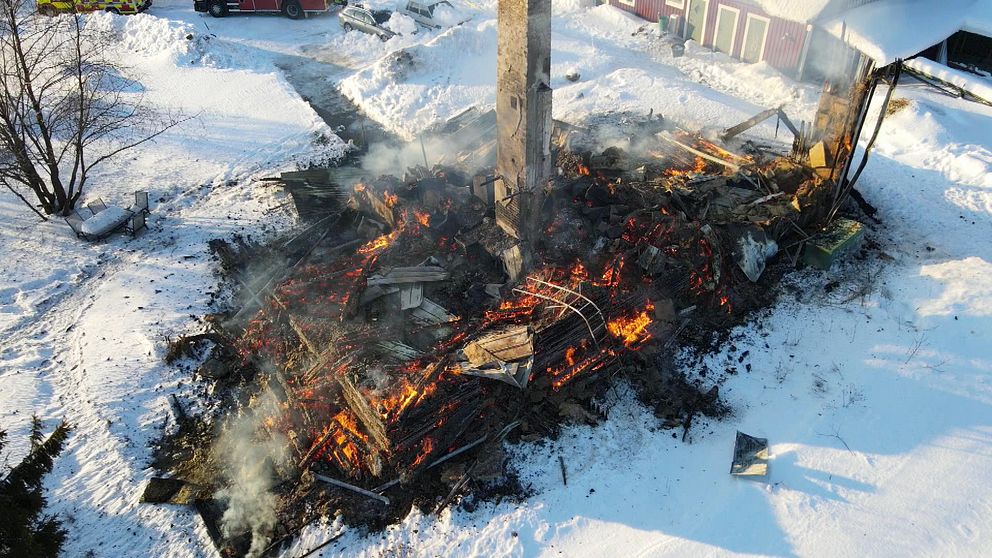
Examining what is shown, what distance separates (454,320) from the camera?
9891mm

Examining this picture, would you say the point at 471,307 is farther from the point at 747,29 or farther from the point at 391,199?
the point at 747,29

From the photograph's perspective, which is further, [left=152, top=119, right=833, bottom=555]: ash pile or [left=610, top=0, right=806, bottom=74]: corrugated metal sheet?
[left=610, top=0, right=806, bottom=74]: corrugated metal sheet

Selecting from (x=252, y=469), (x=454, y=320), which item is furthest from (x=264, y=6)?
(x=252, y=469)

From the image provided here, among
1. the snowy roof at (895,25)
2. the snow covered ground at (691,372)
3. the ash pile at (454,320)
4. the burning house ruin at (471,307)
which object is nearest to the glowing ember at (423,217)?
the ash pile at (454,320)

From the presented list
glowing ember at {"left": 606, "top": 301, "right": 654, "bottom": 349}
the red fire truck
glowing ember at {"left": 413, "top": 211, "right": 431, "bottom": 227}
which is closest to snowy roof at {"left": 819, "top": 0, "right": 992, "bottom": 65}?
glowing ember at {"left": 606, "top": 301, "right": 654, "bottom": 349}

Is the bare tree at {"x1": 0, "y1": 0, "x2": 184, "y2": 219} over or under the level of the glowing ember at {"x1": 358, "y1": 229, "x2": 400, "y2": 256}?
over

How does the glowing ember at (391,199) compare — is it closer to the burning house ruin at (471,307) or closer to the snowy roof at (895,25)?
the burning house ruin at (471,307)

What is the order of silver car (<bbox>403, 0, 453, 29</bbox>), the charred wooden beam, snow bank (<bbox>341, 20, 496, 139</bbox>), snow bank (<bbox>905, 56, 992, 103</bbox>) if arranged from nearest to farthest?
the charred wooden beam, snow bank (<bbox>905, 56, 992, 103</bbox>), snow bank (<bbox>341, 20, 496, 139</bbox>), silver car (<bbox>403, 0, 453, 29</bbox>)

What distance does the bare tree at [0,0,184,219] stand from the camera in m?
12.6

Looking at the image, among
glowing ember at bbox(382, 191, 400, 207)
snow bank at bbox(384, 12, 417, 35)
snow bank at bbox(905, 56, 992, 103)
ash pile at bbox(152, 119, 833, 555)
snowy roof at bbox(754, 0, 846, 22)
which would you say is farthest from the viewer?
snow bank at bbox(384, 12, 417, 35)

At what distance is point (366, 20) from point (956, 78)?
68.5 feet

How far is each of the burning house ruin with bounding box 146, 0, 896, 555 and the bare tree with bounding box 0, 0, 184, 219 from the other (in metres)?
5.21

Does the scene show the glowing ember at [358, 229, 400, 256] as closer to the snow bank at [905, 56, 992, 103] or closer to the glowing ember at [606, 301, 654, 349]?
the glowing ember at [606, 301, 654, 349]

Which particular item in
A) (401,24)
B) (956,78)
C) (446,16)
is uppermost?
(446,16)
